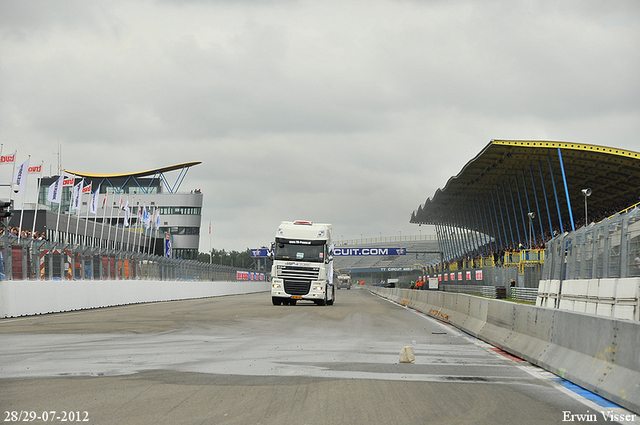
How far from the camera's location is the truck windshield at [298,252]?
103 feet

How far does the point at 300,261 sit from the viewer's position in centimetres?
3130

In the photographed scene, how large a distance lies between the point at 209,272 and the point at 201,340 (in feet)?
147

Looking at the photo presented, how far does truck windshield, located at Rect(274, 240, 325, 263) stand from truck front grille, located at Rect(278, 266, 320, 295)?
0.43m

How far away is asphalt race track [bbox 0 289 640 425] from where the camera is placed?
6.62m

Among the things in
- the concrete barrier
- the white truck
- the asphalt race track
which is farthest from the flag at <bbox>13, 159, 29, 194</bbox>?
the concrete barrier

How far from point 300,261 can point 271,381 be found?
74.5ft

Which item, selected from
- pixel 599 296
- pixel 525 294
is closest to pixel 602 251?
pixel 599 296

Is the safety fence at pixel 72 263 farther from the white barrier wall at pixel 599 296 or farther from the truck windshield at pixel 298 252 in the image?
the white barrier wall at pixel 599 296

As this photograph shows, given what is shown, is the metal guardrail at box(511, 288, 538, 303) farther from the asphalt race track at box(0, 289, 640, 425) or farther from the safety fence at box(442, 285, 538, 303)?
the asphalt race track at box(0, 289, 640, 425)

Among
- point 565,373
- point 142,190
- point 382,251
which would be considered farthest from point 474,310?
point 382,251

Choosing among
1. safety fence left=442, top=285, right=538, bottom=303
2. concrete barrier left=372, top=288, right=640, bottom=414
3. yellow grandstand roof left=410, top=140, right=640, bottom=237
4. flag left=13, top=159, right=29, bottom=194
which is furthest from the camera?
yellow grandstand roof left=410, top=140, right=640, bottom=237

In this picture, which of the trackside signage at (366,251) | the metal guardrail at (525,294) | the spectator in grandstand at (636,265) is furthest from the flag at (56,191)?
the trackside signage at (366,251)

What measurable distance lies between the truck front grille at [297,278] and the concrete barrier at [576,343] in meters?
16.2

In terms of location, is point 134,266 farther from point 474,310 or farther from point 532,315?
point 532,315
